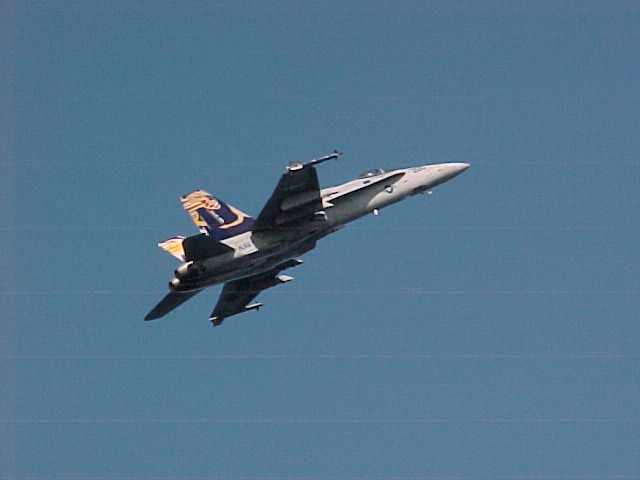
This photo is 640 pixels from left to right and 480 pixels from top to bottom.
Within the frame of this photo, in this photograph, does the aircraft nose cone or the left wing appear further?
the left wing

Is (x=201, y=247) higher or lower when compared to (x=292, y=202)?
lower

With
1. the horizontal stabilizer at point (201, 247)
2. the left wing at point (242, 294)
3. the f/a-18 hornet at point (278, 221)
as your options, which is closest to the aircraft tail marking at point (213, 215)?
the f/a-18 hornet at point (278, 221)

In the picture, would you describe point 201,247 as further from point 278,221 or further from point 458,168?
point 458,168

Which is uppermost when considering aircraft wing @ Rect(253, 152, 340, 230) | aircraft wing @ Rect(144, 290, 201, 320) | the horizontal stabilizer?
aircraft wing @ Rect(253, 152, 340, 230)

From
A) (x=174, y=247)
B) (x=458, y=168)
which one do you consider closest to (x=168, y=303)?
(x=174, y=247)

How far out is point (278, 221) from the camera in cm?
4847

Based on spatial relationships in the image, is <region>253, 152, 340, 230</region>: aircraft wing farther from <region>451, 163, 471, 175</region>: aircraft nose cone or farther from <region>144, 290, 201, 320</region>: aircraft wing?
<region>451, 163, 471, 175</region>: aircraft nose cone

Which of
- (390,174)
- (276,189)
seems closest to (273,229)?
(276,189)

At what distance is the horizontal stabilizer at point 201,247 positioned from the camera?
153ft

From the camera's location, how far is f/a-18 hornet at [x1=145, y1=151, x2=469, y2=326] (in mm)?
47506

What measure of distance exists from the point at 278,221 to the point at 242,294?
633cm

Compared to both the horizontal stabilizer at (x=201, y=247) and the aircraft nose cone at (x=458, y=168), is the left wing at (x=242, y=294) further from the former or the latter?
the aircraft nose cone at (x=458, y=168)

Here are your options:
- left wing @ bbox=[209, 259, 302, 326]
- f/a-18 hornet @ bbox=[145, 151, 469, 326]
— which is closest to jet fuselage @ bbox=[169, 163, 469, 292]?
Result: f/a-18 hornet @ bbox=[145, 151, 469, 326]

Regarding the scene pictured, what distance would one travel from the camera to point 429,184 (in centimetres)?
5119
